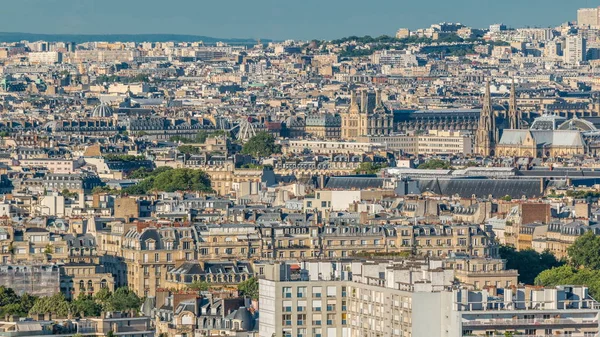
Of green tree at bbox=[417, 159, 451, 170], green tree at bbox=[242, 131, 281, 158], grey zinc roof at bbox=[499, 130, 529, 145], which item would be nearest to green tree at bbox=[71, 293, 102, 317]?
green tree at bbox=[417, 159, 451, 170]

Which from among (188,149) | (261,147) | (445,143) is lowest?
(188,149)

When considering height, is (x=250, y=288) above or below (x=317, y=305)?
below

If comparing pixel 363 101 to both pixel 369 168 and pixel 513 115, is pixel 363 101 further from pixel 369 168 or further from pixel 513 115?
pixel 369 168

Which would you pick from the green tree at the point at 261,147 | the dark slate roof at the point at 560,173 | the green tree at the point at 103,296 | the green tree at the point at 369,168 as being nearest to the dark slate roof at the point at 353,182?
the dark slate roof at the point at 560,173

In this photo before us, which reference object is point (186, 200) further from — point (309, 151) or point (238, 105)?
point (238, 105)

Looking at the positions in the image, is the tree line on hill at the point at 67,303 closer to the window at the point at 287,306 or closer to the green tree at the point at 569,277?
the window at the point at 287,306

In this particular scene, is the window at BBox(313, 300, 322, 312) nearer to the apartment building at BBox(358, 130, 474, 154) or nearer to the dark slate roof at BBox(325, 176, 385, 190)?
the dark slate roof at BBox(325, 176, 385, 190)

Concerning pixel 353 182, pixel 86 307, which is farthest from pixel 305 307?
pixel 353 182
